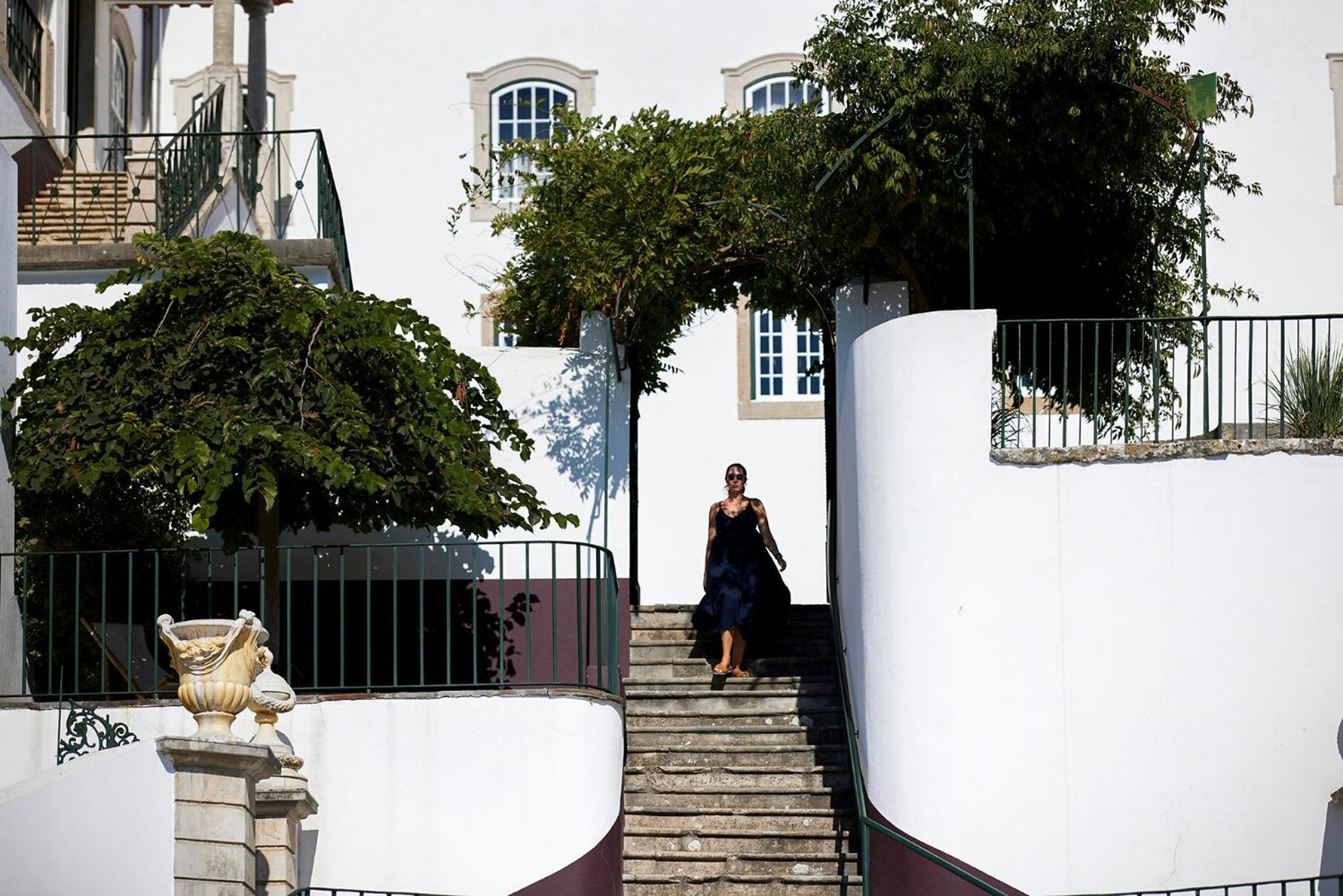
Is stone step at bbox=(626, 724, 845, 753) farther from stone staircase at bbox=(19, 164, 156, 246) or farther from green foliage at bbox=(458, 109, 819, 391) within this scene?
stone staircase at bbox=(19, 164, 156, 246)

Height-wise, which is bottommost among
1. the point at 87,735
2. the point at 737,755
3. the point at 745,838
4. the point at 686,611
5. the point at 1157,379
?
the point at 745,838

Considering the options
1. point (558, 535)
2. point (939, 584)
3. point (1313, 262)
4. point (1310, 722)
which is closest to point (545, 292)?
point (558, 535)

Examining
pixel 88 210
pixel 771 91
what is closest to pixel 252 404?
pixel 88 210

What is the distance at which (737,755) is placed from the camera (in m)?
13.7

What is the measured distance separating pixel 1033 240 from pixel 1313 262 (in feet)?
27.9

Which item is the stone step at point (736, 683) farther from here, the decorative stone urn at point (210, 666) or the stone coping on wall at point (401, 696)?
the decorative stone urn at point (210, 666)

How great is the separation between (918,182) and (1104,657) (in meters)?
3.31

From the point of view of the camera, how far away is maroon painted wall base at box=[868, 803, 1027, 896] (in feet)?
38.8

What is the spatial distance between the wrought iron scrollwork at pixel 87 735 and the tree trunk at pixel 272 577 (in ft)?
4.64

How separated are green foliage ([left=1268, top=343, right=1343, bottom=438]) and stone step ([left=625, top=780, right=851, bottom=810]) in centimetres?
350

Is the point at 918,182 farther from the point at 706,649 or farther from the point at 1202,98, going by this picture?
the point at 706,649

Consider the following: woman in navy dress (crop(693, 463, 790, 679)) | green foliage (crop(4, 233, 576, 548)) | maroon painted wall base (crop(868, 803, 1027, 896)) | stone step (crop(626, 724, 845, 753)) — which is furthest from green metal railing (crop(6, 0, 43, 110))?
maroon painted wall base (crop(868, 803, 1027, 896))

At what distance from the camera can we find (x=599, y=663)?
12992 millimetres

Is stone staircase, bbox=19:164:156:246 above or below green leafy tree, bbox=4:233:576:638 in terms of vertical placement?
above
